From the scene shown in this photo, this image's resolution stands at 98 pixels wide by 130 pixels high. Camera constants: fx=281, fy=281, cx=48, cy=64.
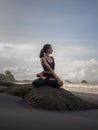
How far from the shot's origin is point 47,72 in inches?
272

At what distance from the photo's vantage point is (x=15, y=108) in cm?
610

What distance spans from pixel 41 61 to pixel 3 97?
1.37 m

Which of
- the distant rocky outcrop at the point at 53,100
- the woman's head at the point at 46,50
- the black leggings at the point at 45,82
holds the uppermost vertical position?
the woman's head at the point at 46,50

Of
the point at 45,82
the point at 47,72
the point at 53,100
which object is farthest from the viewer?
the point at 45,82

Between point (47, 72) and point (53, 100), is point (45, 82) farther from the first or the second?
point (53, 100)

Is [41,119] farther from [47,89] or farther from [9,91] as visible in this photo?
[9,91]

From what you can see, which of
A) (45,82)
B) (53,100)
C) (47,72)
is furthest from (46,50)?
(53,100)

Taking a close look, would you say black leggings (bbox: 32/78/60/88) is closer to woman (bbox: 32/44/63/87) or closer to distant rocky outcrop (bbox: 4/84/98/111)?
woman (bbox: 32/44/63/87)

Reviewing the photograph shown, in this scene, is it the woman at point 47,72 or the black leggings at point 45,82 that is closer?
the woman at point 47,72

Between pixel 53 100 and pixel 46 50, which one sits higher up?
pixel 46 50

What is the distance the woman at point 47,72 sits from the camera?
686cm

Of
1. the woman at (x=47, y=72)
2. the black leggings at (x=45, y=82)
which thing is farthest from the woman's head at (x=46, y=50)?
the black leggings at (x=45, y=82)

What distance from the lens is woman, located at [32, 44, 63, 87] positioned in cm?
686

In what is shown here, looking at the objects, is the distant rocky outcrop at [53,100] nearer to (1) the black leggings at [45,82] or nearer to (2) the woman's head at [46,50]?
(1) the black leggings at [45,82]
